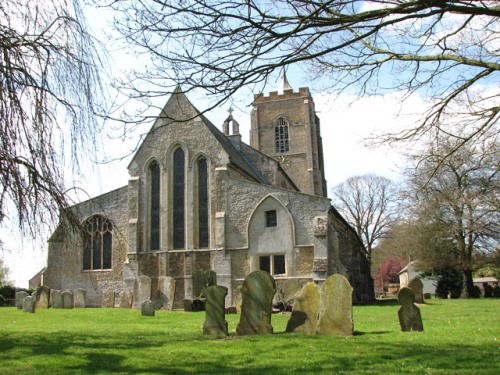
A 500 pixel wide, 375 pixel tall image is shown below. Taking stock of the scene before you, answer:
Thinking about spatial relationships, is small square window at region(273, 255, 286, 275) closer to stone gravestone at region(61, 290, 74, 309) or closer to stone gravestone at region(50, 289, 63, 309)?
stone gravestone at region(61, 290, 74, 309)

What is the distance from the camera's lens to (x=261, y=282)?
10.2m

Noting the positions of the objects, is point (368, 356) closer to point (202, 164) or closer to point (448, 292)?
point (202, 164)

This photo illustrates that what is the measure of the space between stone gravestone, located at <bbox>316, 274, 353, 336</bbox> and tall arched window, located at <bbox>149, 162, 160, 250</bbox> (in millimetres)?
15543

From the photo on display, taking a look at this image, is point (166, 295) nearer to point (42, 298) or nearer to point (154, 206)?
point (42, 298)

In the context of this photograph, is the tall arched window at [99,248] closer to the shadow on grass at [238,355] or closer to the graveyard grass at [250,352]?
the graveyard grass at [250,352]

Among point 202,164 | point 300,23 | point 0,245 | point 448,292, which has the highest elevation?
point 202,164

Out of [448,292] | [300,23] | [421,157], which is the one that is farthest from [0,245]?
[448,292]

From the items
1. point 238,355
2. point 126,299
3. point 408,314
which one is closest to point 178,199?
point 126,299

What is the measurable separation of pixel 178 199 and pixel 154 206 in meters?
1.30

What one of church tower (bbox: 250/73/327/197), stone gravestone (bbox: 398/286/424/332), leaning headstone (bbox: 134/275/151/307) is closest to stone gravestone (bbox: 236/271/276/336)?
stone gravestone (bbox: 398/286/424/332)

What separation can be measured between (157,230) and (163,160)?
3.53m

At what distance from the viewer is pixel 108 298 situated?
23453 millimetres

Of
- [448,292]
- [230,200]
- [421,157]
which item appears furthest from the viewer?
[448,292]

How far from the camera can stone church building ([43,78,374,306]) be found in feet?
71.9
